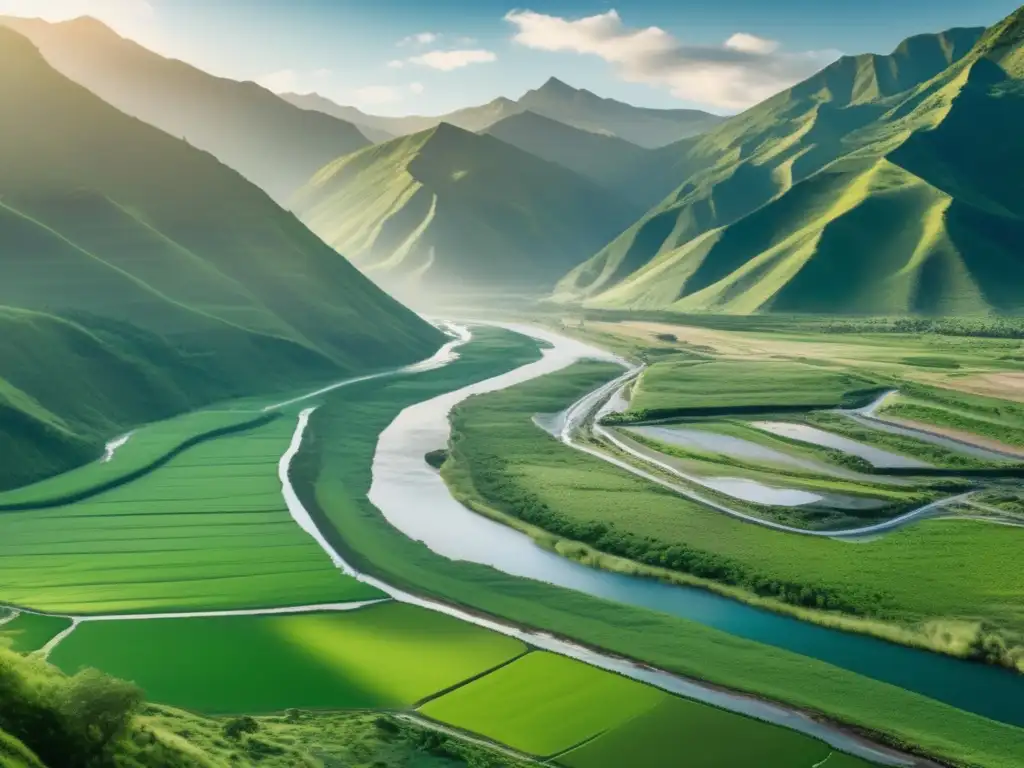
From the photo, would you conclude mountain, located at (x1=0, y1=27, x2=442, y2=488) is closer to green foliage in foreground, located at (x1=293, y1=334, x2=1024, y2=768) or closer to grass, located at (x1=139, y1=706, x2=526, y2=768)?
green foliage in foreground, located at (x1=293, y1=334, x2=1024, y2=768)

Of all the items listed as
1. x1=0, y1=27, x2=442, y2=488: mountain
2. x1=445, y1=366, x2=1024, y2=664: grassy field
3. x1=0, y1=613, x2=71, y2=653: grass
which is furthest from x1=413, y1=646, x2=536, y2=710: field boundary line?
x1=0, y1=27, x2=442, y2=488: mountain

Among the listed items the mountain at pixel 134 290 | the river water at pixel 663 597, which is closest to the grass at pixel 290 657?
the river water at pixel 663 597

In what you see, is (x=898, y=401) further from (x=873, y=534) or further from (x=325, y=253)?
(x=325, y=253)

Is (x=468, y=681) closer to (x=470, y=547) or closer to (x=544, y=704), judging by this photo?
(x=544, y=704)

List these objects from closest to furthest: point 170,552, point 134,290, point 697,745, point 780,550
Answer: point 697,745 < point 780,550 < point 170,552 < point 134,290

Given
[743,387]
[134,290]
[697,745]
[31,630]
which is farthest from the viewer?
[134,290]

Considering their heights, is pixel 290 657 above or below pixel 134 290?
below

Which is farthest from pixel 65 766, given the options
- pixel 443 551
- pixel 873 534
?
pixel 873 534

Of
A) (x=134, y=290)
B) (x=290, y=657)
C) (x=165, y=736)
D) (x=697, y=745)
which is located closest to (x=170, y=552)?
(x=290, y=657)
